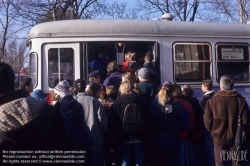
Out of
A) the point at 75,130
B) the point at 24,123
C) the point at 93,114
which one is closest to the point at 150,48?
the point at 93,114

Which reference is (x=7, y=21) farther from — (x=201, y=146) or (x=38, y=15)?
(x=201, y=146)

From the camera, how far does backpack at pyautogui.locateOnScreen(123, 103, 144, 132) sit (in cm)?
635

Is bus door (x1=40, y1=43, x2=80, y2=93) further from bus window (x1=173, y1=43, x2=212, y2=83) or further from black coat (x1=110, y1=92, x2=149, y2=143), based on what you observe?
black coat (x1=110, y1=92, x2=149, y2=143)

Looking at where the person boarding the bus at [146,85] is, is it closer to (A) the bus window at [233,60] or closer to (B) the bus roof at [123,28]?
(B) the bus roof at [123,28]

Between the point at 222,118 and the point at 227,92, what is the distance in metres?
0.43

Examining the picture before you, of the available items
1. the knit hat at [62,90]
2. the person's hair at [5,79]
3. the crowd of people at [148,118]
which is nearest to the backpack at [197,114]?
the crowd of people at [148,118]

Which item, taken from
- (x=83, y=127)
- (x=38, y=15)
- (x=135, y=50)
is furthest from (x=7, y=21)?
(x=83, y=127)

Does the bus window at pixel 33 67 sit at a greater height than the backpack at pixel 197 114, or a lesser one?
greater

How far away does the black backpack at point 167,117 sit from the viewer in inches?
263

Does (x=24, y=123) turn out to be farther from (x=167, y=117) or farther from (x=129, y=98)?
(x=167, y=117)

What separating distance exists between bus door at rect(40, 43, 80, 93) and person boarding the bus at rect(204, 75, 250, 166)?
3.43 metres

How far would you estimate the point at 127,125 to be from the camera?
638 cm

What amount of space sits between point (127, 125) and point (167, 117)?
731mm

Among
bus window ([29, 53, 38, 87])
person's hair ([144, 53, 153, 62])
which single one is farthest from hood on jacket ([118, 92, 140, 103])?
bus window ([29, 53, 38, 87])
